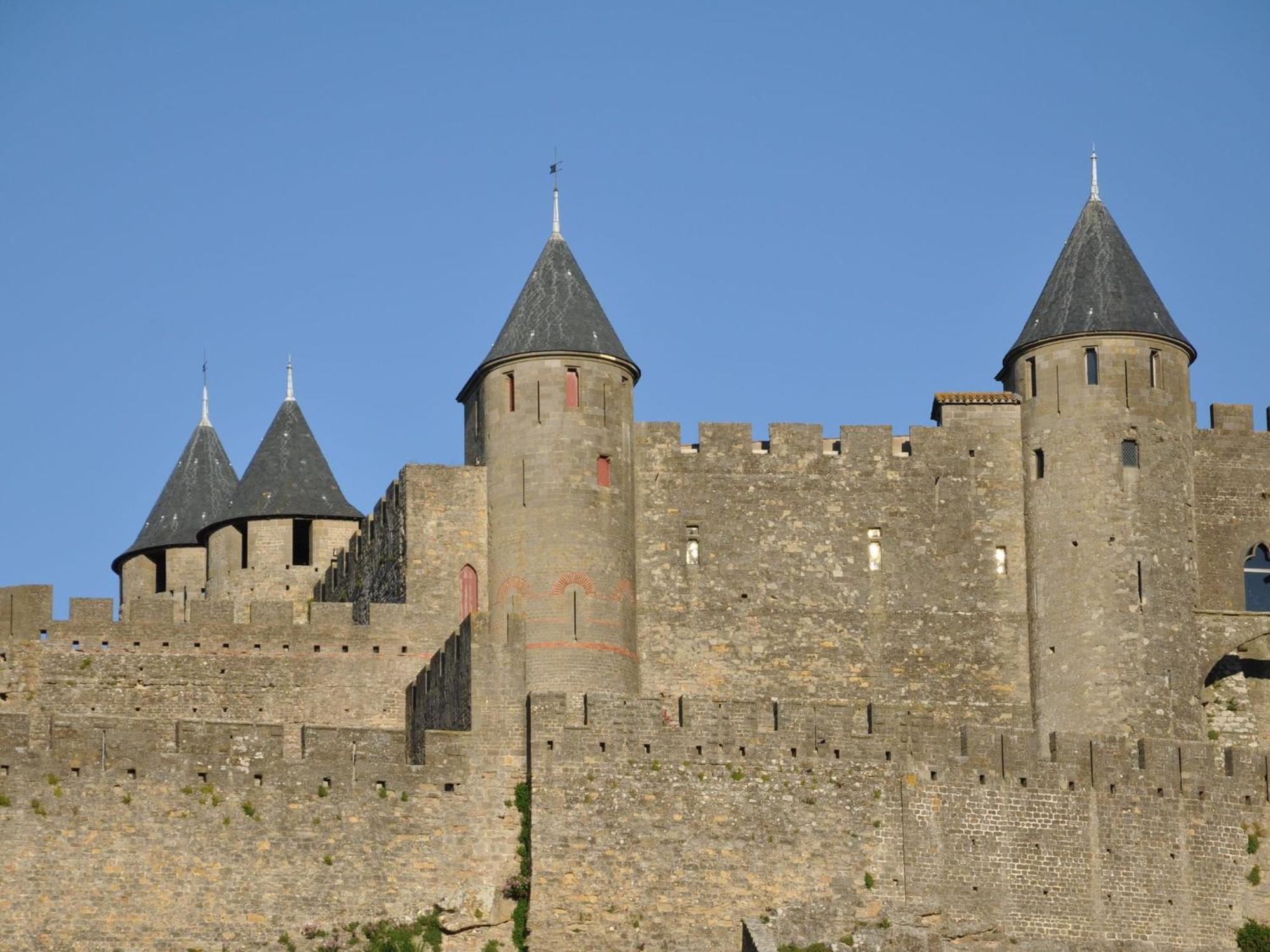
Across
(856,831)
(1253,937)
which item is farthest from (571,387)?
(1253,937)

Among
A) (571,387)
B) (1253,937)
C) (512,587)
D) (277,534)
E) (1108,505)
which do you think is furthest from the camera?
(277,534)

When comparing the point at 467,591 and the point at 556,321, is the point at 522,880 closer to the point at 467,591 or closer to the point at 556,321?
the point at 467,591

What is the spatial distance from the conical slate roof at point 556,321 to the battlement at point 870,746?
9456 mm

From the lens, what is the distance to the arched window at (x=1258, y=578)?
236ft

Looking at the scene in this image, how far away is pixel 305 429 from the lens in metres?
79.1

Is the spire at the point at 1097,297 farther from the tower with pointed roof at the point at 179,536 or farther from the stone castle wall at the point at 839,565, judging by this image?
the tower with pointed roof at the point at 179,536

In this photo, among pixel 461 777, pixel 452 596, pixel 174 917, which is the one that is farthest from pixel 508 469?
pixel 174 917

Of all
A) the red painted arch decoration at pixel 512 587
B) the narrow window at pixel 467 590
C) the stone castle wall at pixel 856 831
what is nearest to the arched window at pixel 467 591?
the narrow window at pixel 467 590

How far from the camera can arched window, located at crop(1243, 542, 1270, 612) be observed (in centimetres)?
7188

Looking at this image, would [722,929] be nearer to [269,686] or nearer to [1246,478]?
[269,686]

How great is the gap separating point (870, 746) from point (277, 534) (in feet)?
62.8

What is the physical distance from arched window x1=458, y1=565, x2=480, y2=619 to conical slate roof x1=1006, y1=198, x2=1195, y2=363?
12.9 m

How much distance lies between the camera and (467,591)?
68.3 metres

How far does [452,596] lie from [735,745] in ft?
30.0
